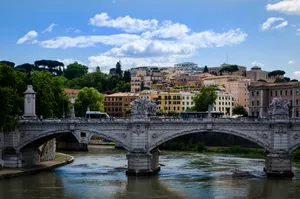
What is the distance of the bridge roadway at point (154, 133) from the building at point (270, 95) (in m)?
32.1

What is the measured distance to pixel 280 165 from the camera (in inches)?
1863

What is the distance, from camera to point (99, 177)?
49.6 m

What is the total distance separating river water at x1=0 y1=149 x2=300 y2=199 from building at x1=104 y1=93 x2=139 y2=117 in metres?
65.0

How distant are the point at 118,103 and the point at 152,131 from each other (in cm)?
7735

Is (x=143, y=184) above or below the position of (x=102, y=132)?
below

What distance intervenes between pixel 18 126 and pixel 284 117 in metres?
24.3

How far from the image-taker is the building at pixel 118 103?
126m

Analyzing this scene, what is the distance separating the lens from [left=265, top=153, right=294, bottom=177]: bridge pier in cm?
4712

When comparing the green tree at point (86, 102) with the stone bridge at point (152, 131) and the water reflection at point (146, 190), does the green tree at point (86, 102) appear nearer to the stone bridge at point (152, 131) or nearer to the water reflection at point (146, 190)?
the stone bridge at point (152, 131)

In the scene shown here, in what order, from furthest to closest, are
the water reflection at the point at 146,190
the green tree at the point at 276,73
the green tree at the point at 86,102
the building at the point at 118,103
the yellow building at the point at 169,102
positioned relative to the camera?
the green tree at the point at 276,73, the building at the point at 118,103, the yellow building at the point at 169,102, the green tree at the point at 86,102, the water reflection at the point at 146,190

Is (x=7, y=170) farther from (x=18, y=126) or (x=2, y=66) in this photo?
(x=2, y=66)

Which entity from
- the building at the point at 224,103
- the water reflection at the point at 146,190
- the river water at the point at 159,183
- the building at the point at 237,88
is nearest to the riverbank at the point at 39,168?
the river water at the point at 159,183

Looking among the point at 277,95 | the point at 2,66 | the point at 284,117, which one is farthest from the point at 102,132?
the point at 277,95

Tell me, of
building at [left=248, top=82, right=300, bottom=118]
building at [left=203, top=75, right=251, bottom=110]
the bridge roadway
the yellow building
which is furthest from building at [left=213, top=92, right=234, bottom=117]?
the bridge roadway
